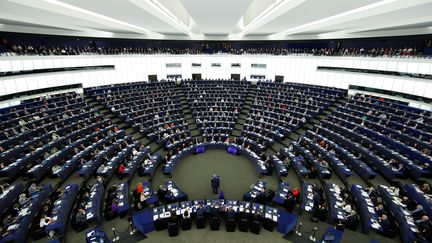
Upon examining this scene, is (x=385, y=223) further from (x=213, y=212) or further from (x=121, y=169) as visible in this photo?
(x=121, y=169)

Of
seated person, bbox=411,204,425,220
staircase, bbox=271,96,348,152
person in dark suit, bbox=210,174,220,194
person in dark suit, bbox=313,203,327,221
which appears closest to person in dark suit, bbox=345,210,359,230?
person in dark suit, bbox=313,203,327,221

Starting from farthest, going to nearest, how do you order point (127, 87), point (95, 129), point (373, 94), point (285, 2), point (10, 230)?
point (127, 87) → point (373, 94) → point (95, 129) → point (285, 2) → point (10, 230)

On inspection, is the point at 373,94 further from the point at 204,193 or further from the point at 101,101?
the point at 101,101

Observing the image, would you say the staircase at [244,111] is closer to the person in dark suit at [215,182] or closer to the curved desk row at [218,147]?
the curved desk row at [218,147]

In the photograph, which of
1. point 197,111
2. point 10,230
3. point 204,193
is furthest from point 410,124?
point 10,230

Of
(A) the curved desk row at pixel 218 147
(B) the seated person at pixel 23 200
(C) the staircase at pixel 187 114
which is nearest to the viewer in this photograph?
(B) the seated person at pixel 23 200

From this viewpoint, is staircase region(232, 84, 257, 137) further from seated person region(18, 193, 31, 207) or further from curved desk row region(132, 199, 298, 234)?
seated person region(18, 193, 31, 207)

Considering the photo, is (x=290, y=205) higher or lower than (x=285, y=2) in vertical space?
lower

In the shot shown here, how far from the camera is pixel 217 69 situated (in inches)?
1369

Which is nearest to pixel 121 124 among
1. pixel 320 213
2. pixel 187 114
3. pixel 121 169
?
pixel 187 114

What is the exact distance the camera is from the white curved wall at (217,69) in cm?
2024

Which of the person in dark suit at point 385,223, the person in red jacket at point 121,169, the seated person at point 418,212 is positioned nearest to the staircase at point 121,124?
the person in red jacket at point 121,169

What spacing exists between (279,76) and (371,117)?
15.5 meters

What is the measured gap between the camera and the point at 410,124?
1772 centimetres
